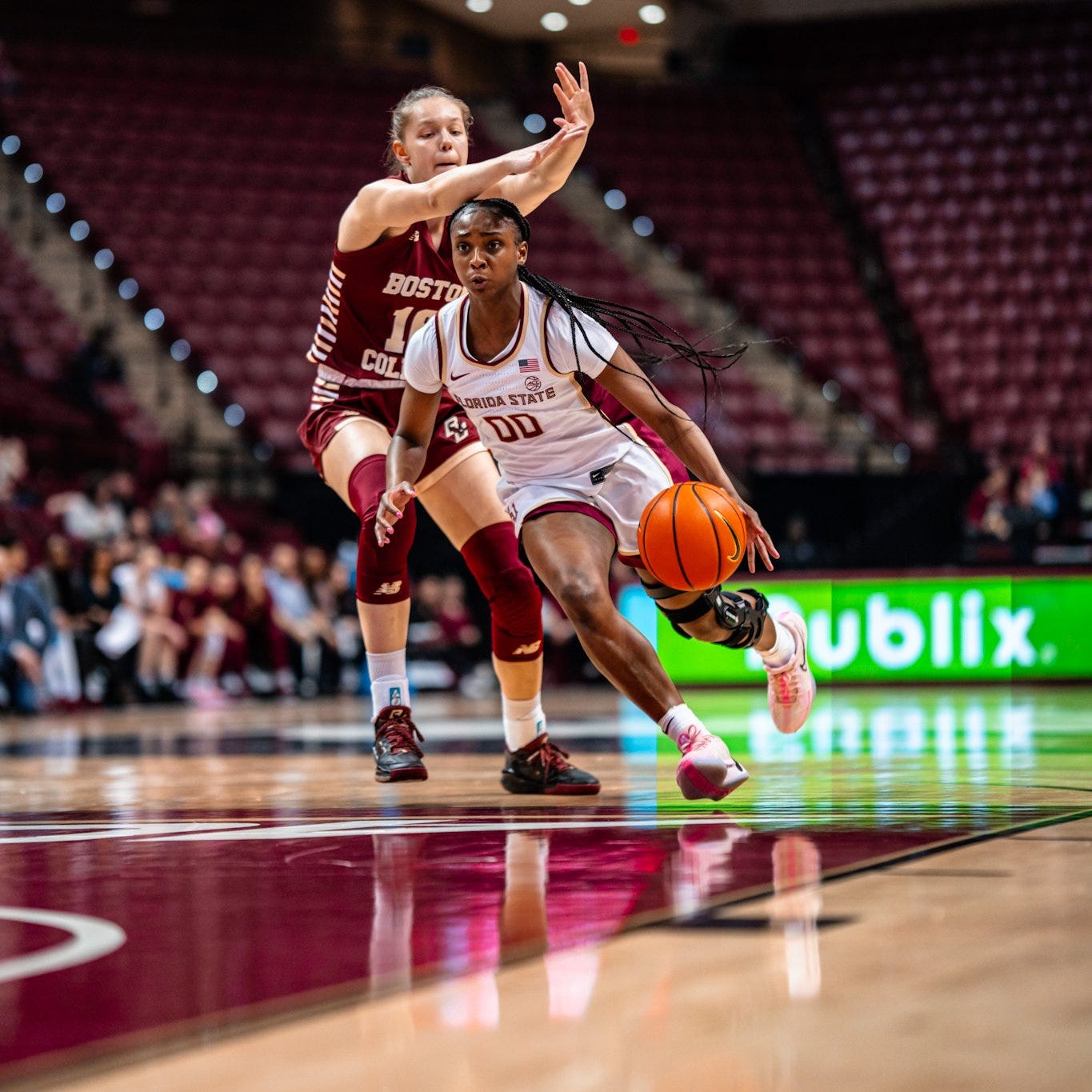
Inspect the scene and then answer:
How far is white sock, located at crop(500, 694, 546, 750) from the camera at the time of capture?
194 inches

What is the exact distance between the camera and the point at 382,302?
516 cm

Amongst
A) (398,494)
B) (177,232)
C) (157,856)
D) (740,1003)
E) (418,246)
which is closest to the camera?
(740,1003)

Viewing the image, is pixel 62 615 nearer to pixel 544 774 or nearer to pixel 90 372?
pixel 90 372

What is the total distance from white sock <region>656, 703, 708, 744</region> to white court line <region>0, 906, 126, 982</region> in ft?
6.09

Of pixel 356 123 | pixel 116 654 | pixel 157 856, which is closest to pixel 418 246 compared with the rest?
pixel 157 856

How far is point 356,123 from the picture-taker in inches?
829

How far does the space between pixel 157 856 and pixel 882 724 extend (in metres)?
5.41

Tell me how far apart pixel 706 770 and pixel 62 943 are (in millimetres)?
1954

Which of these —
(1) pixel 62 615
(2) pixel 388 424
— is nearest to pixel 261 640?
(1) pixel 62 615

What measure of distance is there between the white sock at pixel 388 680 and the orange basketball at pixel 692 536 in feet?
3.56

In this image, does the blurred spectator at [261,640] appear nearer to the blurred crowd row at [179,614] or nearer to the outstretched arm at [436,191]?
the blurred crowd row at [179,614]

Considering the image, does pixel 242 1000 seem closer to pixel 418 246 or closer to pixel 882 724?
pixel 418 246

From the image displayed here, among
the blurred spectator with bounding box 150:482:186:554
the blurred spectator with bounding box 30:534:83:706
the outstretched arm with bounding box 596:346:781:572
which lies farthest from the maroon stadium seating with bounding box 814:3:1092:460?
the outstretched arm with bounding box 596:346:781:572

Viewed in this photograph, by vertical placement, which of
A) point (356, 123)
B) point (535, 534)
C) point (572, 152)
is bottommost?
point (535, 534)
